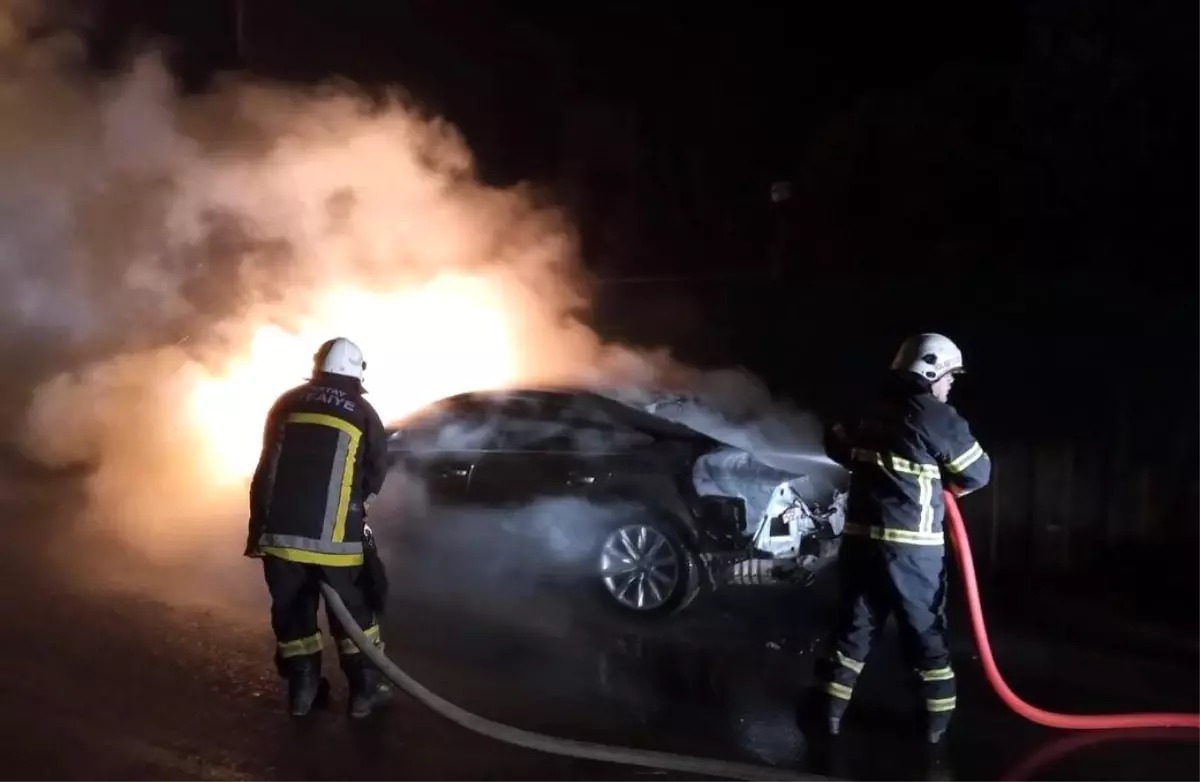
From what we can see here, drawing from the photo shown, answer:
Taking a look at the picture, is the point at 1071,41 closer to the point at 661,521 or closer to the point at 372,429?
the point at 661,521

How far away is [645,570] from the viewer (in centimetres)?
626

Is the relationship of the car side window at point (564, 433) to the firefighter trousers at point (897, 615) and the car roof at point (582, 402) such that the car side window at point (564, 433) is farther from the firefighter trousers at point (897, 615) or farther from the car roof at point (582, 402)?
the firefighter trousers at point (897, 615)

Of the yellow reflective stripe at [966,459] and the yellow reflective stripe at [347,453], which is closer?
the yellow reflective stripe at [966,459]

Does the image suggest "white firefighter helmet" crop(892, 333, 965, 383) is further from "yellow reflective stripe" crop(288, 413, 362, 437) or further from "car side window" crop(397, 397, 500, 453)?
"car side window" crop(397, 397, 500, 453)

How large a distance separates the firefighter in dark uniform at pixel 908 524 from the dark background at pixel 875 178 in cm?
316

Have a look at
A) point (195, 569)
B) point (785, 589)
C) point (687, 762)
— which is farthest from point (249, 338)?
point (687, 762)

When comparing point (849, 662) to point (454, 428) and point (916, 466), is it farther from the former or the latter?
point (454, 428)

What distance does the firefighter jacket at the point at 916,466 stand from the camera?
469 cm

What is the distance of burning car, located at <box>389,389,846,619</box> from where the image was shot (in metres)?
6.13

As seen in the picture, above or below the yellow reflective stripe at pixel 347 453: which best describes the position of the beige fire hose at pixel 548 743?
below

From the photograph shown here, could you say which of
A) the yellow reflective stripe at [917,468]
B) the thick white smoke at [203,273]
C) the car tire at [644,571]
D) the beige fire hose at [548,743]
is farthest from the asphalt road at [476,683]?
the yellow reflective stripe at [917,468]

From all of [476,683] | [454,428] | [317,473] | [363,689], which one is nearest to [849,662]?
[476,683]

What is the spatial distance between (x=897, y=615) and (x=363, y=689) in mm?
2427

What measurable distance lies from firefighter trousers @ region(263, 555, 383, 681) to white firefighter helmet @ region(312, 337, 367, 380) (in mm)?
880
